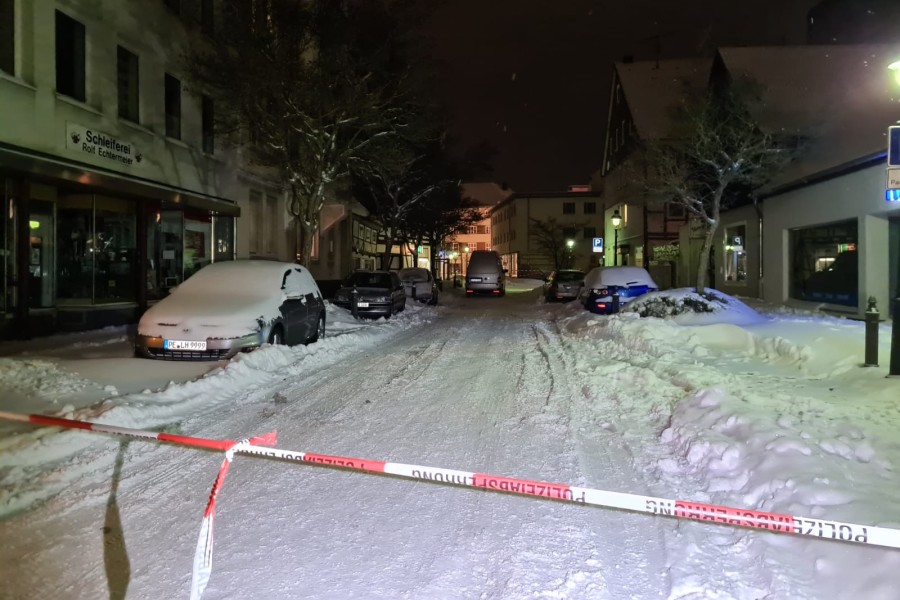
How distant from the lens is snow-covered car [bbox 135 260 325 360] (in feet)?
30.6

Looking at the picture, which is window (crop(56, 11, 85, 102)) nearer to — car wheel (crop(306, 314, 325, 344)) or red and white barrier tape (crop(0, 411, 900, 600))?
car wheel (crop(306, 314, 325, 344))

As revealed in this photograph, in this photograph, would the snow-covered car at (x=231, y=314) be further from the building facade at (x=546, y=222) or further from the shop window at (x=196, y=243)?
the building facade at (x=546, y=222)

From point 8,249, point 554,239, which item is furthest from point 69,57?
point 554,239

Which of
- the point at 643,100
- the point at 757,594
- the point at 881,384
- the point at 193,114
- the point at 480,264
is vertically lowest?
the point at 757,594

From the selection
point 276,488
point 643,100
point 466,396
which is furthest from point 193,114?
point 643,100

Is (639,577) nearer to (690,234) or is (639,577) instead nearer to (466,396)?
(466,396)

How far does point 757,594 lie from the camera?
3.44 meters

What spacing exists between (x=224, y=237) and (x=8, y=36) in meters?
9.91

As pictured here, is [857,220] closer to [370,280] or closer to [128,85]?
[370,280]

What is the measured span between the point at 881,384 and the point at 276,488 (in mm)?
7034

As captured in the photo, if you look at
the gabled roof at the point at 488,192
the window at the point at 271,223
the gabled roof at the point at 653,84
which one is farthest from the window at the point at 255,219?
the gabled roof at the point at 488,192

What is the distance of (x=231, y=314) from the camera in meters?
9.59

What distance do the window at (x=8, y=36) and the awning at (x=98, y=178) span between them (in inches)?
67.8

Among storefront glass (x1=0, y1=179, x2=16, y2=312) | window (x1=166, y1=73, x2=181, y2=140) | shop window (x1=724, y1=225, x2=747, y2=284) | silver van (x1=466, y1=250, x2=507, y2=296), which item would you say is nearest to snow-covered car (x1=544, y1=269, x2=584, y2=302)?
silver van (x1=466, y1=250, x2=507, y2=296)
